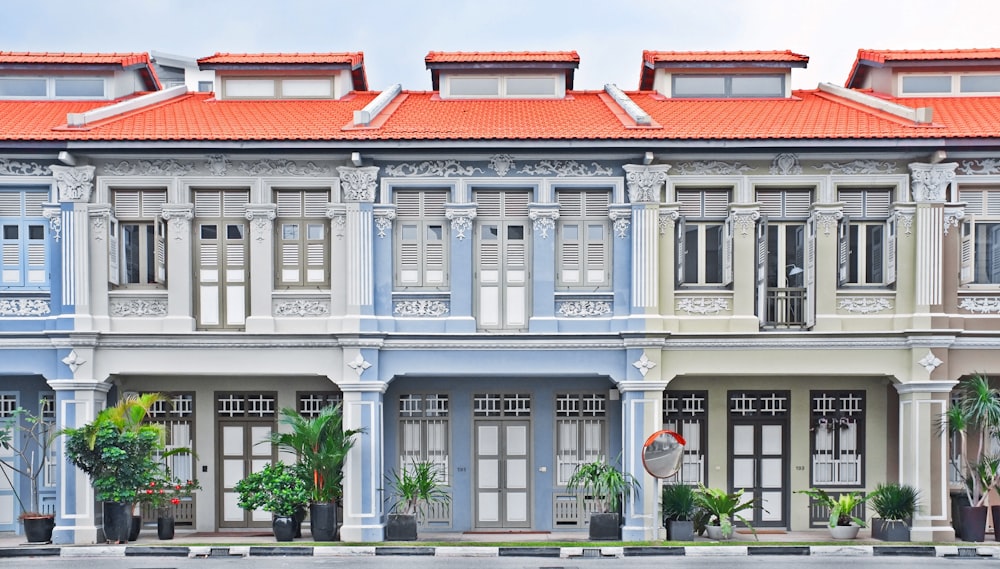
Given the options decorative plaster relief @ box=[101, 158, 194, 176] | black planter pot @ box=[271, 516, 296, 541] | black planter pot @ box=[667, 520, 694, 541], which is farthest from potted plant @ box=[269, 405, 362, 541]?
black planter pot @ box=[667, 520, 694, 541]

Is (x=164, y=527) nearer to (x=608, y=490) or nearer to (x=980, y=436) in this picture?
(x=608, y=490)

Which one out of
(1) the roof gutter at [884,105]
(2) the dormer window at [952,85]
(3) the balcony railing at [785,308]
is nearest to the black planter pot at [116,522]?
(3) the balcony railing at [785,308]

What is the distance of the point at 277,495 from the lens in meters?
18.0

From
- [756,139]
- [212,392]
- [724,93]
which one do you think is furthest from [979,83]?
[212,392]

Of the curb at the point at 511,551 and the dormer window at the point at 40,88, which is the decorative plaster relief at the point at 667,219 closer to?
the curb at the point at 511,551

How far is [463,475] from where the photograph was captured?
19.9 m

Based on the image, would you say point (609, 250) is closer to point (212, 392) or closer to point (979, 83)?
point (212, 392)

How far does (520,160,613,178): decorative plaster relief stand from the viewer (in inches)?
739

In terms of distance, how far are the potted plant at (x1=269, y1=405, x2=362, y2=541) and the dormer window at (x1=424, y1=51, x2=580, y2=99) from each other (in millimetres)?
7407

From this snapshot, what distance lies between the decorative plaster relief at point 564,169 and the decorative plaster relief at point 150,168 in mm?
5833

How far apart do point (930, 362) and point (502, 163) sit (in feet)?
26.0

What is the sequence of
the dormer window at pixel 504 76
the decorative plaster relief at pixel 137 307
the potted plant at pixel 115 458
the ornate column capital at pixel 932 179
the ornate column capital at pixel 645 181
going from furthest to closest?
the dormer window at pixel 504 76 → the decorative plaster relief at pixel 137 307 → the ornate column capital at pixel 645 181 → the ornate column capital at pixel 932 179 → the potted plant at pixel 115 458

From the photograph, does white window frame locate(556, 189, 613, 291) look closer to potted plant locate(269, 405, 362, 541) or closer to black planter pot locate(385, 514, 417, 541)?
potted plant locate(269, 405, 362, 541)

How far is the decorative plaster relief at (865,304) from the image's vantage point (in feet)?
61.4
